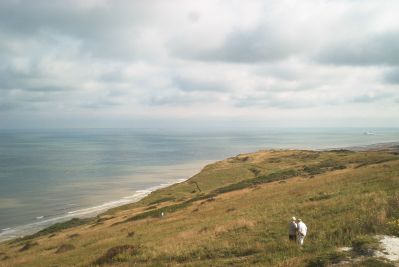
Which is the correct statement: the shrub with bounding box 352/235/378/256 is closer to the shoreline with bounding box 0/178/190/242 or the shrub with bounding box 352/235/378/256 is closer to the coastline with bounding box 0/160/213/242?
the coastline with bounding box 0/160/213/242

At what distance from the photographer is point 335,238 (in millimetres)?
18500

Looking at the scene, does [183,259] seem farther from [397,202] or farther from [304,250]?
[397,202]

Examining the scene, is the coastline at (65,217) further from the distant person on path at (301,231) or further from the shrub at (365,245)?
the shrub at (365,245)

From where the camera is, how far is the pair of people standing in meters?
18.5

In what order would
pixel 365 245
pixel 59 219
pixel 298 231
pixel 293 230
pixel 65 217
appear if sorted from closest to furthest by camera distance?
pixel 365 245, pixel 298 231, pixel 293 230, pixel 59 219, pixel 65 217

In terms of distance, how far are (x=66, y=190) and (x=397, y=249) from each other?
340ft

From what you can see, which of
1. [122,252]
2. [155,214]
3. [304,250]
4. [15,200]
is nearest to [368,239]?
[304,250]

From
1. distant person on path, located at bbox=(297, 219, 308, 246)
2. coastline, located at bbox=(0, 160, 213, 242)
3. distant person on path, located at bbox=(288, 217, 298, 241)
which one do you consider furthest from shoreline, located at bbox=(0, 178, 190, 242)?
distant person on path, located at bbox=(297, 219, 308, 246)

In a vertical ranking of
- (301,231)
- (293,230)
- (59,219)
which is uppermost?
(301,231)

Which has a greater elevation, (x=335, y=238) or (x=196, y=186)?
(x=335, y=238)

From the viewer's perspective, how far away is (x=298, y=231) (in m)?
18.8

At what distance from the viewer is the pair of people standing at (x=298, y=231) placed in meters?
18.5

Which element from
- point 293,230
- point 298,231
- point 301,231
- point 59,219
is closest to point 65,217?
point 59,219

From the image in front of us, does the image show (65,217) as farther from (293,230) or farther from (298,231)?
(298,231)
